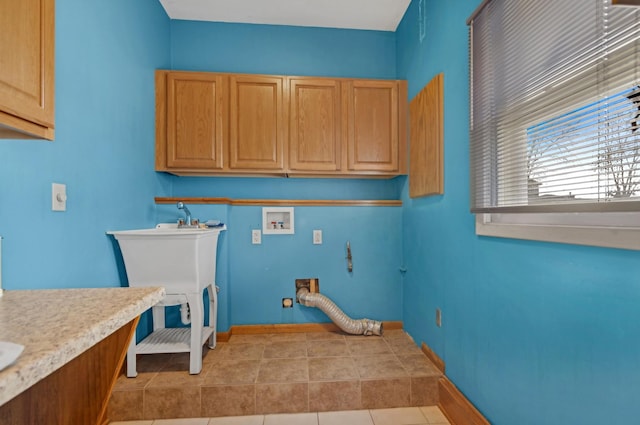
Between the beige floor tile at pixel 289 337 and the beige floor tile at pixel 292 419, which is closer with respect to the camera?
the beige floor tile at pixel 292 419

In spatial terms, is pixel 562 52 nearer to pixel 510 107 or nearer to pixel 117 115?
pixel 510 107

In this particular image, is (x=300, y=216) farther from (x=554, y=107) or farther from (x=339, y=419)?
(x=554, y=107)

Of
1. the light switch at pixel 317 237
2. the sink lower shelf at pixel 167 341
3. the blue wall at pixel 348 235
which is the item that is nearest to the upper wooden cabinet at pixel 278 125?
the blue wall at pixel 348 235

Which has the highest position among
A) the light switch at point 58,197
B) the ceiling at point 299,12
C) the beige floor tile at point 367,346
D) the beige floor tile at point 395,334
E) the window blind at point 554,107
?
the ceiling at point 299,12

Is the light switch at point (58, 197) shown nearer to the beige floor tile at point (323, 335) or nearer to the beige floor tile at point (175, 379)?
the beige floor tile at point (175, 379)

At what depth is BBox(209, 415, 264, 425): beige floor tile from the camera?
5.41 feet

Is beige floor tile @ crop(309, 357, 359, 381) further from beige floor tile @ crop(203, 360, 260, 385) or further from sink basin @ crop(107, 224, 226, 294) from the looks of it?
sink basin @ crop(107, 224, 226, 294)

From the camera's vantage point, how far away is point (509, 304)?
1259 millimetres

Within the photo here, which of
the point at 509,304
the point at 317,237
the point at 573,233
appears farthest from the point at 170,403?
the point at 573,233

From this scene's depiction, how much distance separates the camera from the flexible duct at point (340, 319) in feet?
7.93

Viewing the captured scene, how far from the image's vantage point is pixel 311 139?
2.47 meters

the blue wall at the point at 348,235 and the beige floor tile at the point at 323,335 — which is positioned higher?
the blue wall at the point at 348,235

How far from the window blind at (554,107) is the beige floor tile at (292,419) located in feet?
4.83

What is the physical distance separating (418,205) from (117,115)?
2.18 m
